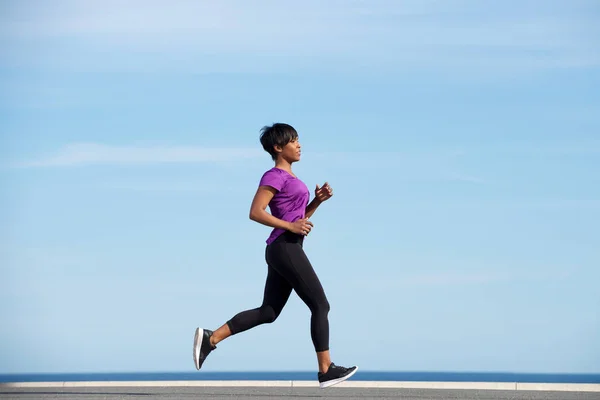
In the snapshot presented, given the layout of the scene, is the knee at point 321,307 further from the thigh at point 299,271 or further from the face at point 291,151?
the face at point 291,151

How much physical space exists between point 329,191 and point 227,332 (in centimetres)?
153

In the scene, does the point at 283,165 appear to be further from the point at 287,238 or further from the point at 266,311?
the point at 266,311

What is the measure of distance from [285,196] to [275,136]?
523 millimetres

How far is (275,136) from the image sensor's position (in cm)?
763

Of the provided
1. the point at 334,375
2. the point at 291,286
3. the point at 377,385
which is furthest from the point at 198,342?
the point at 377,385

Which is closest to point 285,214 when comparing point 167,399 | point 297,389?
point 167,399

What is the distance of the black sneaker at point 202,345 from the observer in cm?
805

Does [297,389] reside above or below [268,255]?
below

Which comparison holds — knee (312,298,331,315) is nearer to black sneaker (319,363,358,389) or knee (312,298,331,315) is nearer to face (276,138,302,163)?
black sneaker (319,363,358,389)

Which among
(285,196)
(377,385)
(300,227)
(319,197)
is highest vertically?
(319,197)

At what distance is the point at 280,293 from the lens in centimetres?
783

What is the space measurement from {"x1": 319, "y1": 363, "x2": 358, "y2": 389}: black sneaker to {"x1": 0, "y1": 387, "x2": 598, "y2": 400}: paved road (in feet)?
3.70

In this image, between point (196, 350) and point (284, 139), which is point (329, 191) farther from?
point (196, 350)

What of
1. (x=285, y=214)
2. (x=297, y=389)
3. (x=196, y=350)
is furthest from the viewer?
(x=297, y=389)
